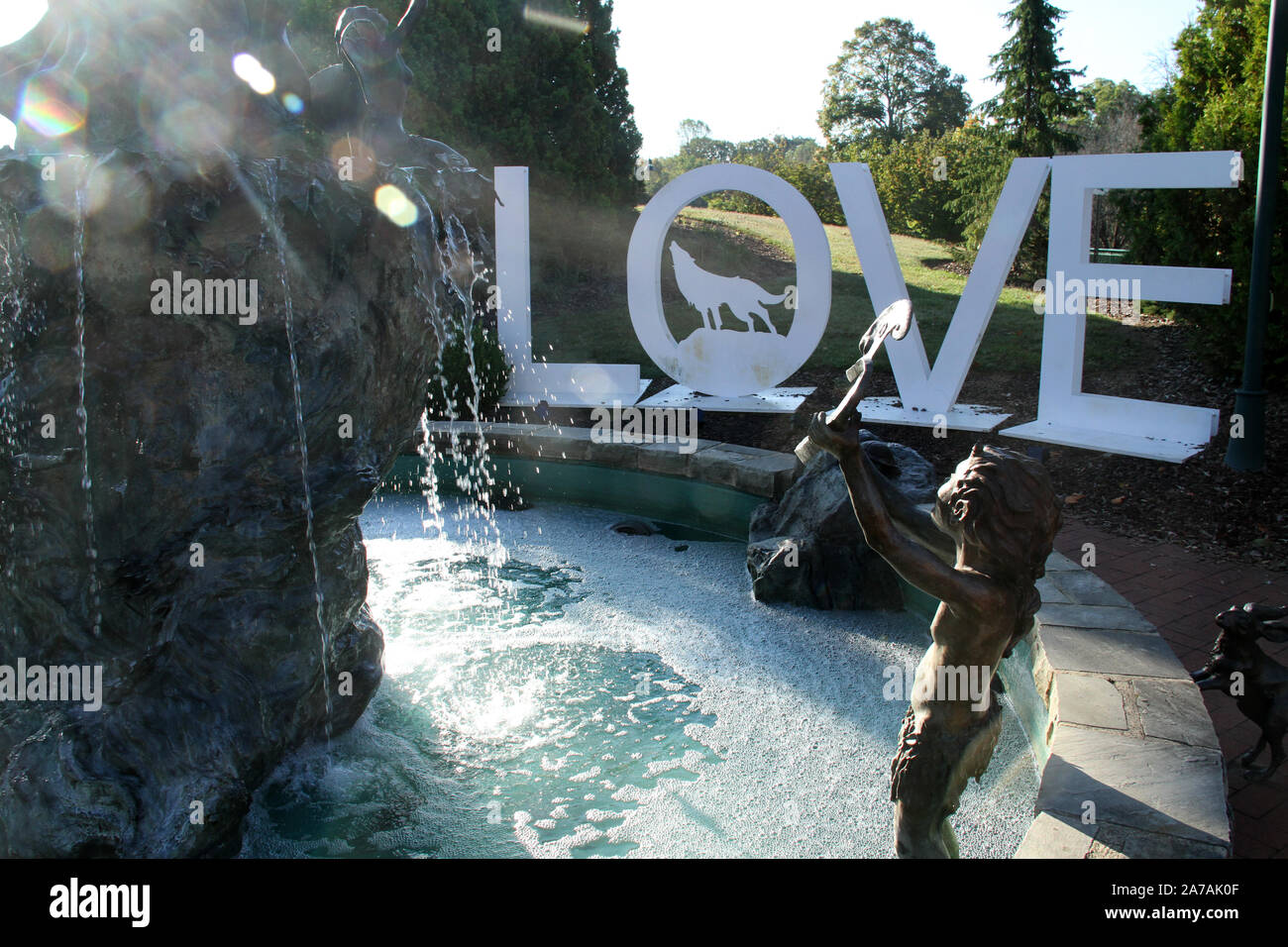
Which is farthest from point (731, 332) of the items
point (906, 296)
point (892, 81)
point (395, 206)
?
point (892, 81)

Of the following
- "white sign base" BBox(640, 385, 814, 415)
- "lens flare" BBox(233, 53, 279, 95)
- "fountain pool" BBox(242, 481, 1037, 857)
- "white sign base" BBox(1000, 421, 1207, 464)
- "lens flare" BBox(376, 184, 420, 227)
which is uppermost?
"lens flare" BBox(233, 53, 279, 95)

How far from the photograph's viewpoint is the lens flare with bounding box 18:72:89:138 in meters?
3.65

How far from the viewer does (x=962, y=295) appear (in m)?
8.20

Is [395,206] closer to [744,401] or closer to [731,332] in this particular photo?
[731,332]

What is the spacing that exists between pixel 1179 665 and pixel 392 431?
136 inches

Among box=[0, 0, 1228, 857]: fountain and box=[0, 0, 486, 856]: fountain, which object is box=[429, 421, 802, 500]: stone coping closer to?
box=[0, 0, 1228, 857]: fountain

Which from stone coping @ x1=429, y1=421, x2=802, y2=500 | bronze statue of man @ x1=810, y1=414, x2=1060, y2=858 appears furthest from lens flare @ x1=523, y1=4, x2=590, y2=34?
bronze statue of man @ x1=810, y1=414, x2=1060, y2=858

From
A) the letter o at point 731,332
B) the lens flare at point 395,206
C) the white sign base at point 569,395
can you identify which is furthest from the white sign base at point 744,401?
the lens flare at point 395,206

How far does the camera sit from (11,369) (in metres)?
3.35

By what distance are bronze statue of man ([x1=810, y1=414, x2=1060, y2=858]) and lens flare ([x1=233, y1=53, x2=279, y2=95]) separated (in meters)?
2.93

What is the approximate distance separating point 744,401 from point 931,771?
6.83 metres

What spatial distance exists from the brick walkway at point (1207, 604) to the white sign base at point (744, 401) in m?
3.15

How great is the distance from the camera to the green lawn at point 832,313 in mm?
11383
